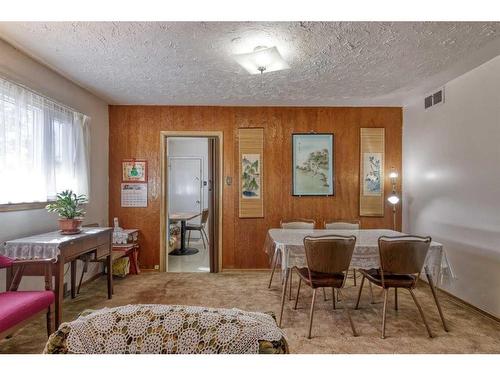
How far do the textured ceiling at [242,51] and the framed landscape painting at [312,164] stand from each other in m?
0.79

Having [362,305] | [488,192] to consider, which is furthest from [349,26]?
[362,305]

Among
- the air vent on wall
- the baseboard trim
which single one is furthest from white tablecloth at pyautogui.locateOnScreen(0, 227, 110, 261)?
the air vent on wall

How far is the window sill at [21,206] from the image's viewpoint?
2.63 meters

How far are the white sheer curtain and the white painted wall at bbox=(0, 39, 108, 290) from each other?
13 centimetres

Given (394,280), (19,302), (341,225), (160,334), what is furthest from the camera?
(341,225)

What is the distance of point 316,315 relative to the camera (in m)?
3.05

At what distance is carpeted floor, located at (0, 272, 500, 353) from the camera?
8.03 feet

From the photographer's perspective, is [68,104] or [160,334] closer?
[160,334]

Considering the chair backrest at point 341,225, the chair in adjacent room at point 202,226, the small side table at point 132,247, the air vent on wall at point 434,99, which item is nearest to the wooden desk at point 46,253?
the small side table at point 132,247

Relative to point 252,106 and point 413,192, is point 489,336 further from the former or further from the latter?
point 252,106

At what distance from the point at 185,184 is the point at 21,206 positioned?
4.54 meters

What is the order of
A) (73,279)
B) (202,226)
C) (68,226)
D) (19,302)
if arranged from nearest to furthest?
(19,302)
(68,226)
(73,279)
(202,226)

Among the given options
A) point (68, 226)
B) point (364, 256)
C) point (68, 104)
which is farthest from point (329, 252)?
point (68, 104)

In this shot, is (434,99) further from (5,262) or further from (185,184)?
(185,184)
